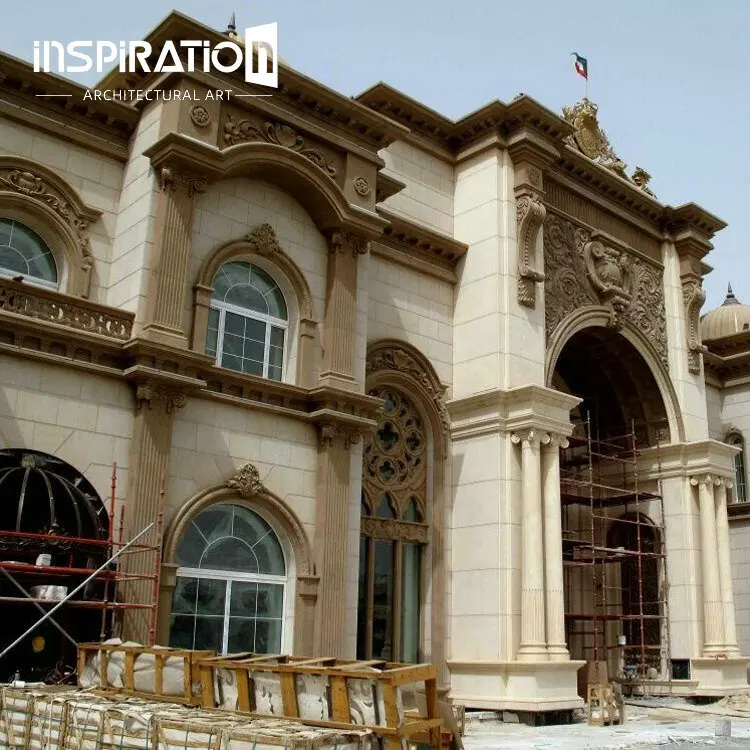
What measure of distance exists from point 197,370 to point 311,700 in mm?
6992

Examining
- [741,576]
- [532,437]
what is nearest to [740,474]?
[741,576]

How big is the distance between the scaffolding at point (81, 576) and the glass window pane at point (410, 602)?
660cm

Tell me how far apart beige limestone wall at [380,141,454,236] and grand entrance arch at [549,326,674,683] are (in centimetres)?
425

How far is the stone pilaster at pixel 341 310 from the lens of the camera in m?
16.3

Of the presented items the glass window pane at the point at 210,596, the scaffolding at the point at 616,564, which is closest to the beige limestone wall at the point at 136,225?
the glass window pane at the point at 210,596

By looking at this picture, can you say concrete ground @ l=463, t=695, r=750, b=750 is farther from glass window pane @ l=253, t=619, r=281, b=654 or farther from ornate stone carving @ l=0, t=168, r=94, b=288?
ornate stone carving @ l=0, t=168, r=94, b=288

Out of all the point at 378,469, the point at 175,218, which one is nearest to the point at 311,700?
the point at 175,218

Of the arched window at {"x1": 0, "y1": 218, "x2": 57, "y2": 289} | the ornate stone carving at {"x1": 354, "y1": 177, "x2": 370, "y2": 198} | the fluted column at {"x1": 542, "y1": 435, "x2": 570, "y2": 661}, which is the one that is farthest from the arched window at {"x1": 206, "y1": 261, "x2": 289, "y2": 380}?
the fluted column at {"x1": 542, "y1": 435, "x2": 570, "y2": 661}

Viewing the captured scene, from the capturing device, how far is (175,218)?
1488 cm

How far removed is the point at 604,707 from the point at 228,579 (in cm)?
737

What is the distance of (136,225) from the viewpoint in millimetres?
15109

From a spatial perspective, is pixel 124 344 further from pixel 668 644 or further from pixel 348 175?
pixel 668 644

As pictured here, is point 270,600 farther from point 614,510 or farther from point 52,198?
point 614,510

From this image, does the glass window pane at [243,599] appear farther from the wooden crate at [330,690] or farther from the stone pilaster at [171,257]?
the wooden crate at [330,690]
